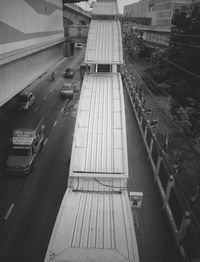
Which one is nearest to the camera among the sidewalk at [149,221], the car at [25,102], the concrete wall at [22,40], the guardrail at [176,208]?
the guardrail at [176,208]

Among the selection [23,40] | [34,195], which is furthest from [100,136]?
[23,40]

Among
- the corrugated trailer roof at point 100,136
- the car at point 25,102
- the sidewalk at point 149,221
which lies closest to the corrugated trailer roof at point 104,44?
the corrugated trailer roof at point 100,136

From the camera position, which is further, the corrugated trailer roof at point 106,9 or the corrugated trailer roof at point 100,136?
the corrugated trailer roof at point 106,9

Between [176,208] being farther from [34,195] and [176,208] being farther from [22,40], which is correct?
[22,40]

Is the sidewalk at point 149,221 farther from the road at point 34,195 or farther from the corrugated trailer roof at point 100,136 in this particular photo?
the road at point 34,195

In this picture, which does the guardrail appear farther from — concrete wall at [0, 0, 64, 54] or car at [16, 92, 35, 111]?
car at [16, 92, 35, 111]

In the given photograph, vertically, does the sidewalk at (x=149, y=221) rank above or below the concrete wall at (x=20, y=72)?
below

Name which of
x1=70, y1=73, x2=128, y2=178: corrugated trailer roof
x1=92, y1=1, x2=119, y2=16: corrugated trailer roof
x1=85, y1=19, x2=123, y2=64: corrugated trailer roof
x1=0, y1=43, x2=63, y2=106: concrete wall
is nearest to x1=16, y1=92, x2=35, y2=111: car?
x1=0, y1=43, x2=63, y2=106: concrete wall
